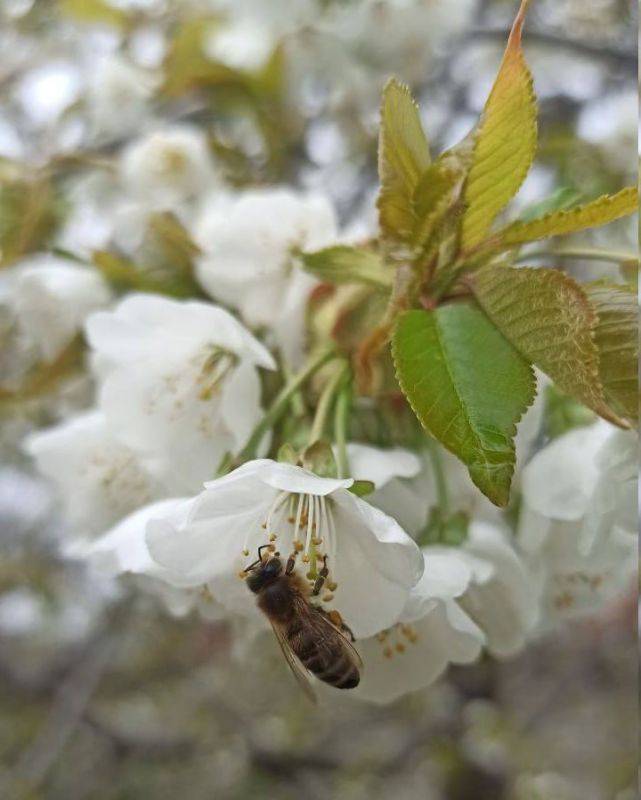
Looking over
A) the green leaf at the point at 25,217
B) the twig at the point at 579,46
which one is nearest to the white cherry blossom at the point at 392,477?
the green leaf at the point at 25,217

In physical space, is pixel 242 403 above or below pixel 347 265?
below

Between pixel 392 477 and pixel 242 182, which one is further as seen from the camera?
Answer: pixel 242 182

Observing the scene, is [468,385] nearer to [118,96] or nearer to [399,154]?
[399,154]

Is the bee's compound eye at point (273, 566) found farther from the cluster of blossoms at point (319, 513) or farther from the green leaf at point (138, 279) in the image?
the green leaf at point (138, 279)

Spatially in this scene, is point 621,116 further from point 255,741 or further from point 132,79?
point 255,741

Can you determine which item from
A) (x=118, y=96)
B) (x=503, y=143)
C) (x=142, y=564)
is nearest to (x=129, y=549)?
(x=142, y=564)

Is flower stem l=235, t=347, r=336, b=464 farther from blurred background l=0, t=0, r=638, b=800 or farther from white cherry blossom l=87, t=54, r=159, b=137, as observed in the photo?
white cherry blossom l=87, t=54, r=159, b=137
